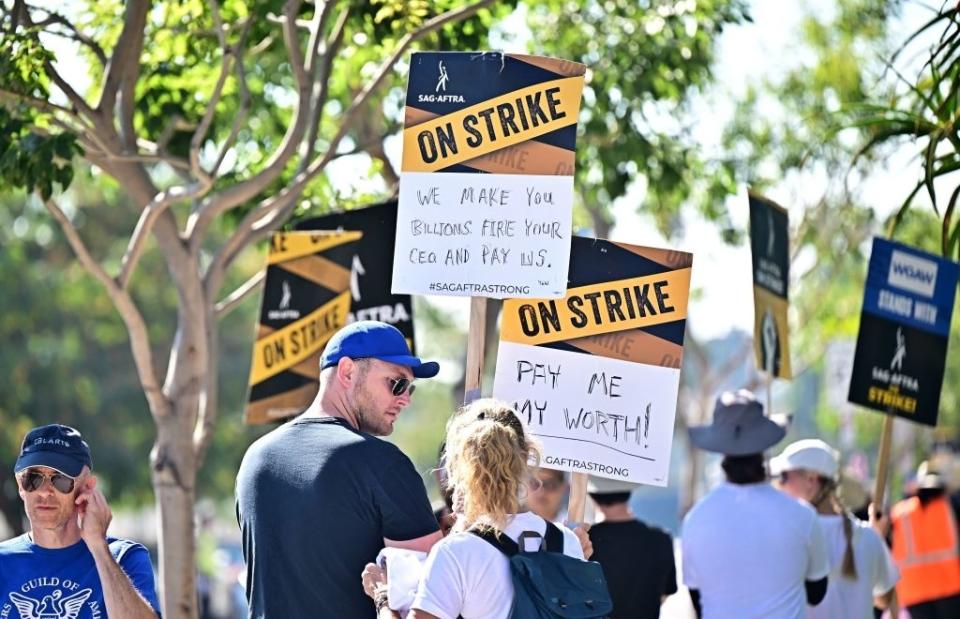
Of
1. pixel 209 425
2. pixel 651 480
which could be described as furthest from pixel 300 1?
pixel 651 480

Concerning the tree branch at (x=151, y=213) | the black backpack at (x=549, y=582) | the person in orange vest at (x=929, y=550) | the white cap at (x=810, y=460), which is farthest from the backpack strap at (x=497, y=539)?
the person in orange vest at (x=929, y=550)

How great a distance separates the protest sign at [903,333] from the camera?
8758 millimetres

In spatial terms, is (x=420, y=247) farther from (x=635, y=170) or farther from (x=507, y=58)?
(x=635, y=170)

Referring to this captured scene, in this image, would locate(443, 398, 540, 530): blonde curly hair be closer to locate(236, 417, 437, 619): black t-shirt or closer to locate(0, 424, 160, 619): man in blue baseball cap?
locate(236, 417, 437, 619): black t-shirt

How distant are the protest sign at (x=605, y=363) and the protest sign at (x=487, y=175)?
26cm

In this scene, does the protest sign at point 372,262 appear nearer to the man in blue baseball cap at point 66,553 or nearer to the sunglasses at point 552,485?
the sunglasses at point 552,485

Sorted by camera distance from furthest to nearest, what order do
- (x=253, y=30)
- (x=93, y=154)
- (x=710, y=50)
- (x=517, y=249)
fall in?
(x=710, y=50) < (x=253, y=30) < (x=93, y=154) < (x=517, y=249)

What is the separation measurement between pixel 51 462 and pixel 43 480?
0.06 meters

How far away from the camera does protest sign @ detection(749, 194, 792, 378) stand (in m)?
8.92

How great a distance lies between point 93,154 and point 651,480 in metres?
4.19

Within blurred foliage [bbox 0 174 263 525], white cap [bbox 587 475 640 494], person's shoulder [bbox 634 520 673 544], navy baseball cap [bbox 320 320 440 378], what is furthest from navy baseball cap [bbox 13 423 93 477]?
blurred foliage [bbox 0 174 263 525]

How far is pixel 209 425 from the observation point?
9195 millimetres

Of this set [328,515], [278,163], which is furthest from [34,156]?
[328,515]

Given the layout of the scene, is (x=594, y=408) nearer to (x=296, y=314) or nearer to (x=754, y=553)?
(x=754, y=553)
